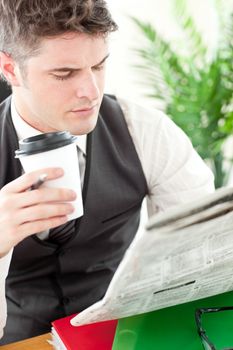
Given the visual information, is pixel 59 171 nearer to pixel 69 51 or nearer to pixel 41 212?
pixel 41 212

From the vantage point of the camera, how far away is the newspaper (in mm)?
706

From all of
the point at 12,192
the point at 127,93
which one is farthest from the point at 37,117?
the point at 127,93

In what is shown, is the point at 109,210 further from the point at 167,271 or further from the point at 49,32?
the point at 167,271

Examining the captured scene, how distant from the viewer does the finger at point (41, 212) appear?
0.92 meters

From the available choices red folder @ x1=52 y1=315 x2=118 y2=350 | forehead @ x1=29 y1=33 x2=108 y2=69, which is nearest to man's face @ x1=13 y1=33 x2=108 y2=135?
forehead @ x1=29 y1=33 x2=108 y2=69

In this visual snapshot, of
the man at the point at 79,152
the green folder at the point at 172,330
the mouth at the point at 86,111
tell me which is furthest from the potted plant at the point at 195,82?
the green folder at the point at 172,330

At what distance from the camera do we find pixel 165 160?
55.4 inches

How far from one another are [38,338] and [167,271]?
0.38m

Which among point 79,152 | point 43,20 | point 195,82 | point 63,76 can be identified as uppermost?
point 43,20

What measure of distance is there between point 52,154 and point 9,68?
48 centimetres

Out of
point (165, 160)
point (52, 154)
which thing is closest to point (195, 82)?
point (165, 160)

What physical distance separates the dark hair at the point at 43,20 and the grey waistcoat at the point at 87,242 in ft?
0.76

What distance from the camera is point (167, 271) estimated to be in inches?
31.8

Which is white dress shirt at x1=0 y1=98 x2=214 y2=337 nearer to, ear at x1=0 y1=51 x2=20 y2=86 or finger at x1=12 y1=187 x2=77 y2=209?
ear at x1=0 y1=51 x2=20 y2=86
